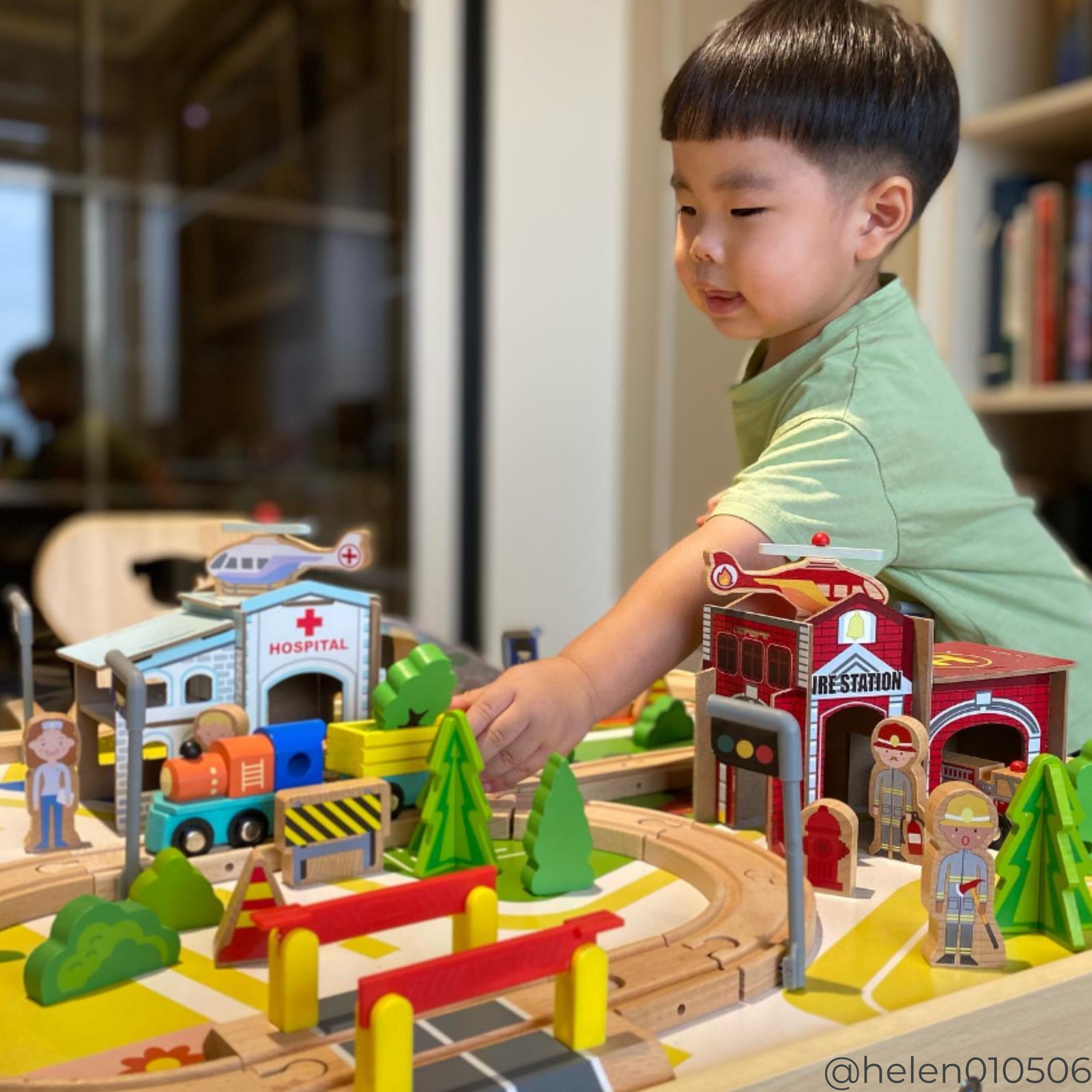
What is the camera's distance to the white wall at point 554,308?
2.26 metres

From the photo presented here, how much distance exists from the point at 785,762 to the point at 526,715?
0.19 m

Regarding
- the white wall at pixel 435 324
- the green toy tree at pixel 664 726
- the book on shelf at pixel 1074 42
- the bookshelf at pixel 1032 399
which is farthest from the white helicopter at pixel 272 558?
the white wall at pixel 435 324

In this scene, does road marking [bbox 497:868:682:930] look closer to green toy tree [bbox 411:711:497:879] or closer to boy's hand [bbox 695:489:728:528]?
green toy tree [bbox 411:711:497:879]

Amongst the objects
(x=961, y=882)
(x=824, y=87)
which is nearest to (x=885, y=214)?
(x=824, y=87)

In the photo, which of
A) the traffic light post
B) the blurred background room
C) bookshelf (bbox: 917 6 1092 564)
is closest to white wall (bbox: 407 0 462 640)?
the blurred background room

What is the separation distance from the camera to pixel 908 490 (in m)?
0.64

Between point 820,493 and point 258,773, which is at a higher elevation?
point 820,493

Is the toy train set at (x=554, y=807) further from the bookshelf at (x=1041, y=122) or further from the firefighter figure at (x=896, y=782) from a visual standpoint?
the bookshelf at (x=1041, y=122)

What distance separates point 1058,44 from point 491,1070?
161cm

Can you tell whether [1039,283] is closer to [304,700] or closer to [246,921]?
[304,700]

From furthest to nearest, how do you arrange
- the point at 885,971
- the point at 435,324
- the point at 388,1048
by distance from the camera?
the point at 435,324
the point at 885,971
the point at 388,1048

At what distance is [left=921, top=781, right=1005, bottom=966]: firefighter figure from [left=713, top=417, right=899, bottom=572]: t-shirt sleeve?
7.4 inches

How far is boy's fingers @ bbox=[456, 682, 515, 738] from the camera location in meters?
0.56

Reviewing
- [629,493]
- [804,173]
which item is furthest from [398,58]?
[804,173]
